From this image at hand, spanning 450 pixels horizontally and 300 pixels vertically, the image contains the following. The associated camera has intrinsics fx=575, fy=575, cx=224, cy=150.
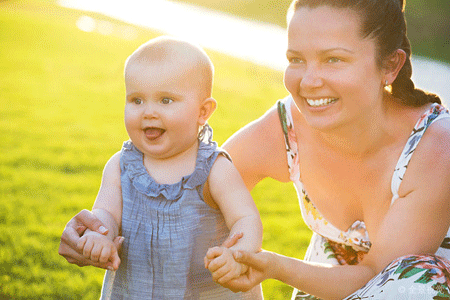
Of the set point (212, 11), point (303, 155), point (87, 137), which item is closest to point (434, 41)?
point (212, 11)

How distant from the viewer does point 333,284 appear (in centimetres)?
250

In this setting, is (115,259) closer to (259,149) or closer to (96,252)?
(96,252)

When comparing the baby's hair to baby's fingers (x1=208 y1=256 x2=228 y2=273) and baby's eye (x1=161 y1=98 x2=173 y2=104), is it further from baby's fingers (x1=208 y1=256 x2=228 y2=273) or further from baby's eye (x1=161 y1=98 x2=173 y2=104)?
baby's fingers (x1=208 y1=256 x2=228 y2=273)

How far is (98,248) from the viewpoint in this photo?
2.16 m

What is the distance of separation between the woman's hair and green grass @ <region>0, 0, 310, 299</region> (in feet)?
6.15

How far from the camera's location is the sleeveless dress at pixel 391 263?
224cm

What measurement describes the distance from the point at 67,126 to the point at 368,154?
19.8 feet

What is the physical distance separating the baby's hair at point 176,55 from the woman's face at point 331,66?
0.44 metres

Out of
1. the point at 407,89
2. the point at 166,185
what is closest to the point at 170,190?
the point at 166,185

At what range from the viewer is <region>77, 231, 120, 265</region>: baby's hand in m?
2.16

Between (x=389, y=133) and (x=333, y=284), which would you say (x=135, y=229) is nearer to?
(x=333, y=284)

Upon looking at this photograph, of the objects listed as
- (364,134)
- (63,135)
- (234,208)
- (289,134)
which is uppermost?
(364,134)

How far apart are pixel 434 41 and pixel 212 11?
362 inches

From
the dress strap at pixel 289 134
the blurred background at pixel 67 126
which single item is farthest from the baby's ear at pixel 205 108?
the blurred background at pixel 67 126
